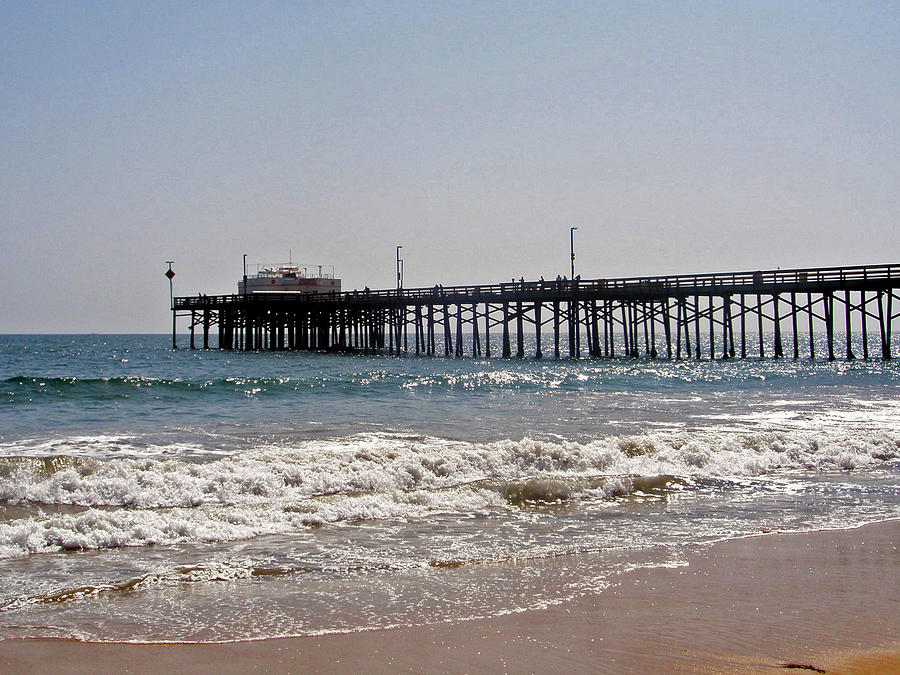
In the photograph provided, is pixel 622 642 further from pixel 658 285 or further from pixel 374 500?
pixel 658 285

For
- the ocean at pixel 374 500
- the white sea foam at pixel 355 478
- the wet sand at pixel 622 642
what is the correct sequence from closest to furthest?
1. the wet sand at pixel 622 642
2. the ocean at pixel 374 500
3. the white sea foam at pixel 355 478

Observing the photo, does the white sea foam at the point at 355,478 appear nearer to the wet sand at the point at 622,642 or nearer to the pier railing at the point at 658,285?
the wet sand at the point at 622,642

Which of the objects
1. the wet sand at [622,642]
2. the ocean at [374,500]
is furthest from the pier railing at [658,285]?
the wet sand at [622,642]

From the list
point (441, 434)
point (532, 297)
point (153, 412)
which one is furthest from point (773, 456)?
point (532, 297)

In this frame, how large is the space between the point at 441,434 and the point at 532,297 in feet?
84.4

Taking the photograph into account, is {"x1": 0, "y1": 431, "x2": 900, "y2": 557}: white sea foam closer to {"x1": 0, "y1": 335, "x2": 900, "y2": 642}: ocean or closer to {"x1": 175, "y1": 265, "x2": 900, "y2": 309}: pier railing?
{"x1": 0, "y1": 335, "x2": 900, "y2": 642}: ocean

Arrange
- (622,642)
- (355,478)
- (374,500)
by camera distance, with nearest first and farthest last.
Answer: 1. (622,642)
2. (374,500)
3. (355,478)

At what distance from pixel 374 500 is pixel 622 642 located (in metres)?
5.01

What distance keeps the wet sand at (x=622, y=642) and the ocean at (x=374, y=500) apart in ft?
0.84

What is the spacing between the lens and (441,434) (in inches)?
623

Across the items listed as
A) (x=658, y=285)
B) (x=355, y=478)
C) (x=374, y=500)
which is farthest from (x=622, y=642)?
(x=658, y=285)

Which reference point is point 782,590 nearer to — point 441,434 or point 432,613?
point 432,613

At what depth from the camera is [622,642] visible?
542cm

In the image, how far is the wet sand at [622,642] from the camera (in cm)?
504
